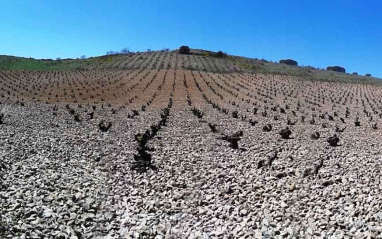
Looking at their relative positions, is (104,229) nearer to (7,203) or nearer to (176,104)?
(7,203)

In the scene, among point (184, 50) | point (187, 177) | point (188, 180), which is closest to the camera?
point (188, 180)

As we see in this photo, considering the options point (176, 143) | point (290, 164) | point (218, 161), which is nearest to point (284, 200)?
point (290, 164)

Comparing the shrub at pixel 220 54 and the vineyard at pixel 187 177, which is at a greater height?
the shrub at pixel 220 54

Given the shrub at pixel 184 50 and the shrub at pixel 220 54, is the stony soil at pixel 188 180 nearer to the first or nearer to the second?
the shrub at pixel 220 54

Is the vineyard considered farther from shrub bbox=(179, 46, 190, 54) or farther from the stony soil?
shrub bbox=(179, 46, 190, 54)

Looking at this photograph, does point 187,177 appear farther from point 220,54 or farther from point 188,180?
point 220,54

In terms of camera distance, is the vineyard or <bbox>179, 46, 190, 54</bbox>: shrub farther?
<bbox>179, 46, 190, 54</bbox>: shrub

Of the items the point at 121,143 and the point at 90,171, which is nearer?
the point at 90,171

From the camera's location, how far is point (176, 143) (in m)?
17.7

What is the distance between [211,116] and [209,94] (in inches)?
560

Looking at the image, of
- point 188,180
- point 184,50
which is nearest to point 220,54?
point 184,50

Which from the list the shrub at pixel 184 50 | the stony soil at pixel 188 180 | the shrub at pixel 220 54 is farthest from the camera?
the shrub at pixel 184 50

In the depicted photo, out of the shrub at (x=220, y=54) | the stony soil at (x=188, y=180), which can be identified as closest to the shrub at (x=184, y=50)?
the shrub at (x=220, y=54)

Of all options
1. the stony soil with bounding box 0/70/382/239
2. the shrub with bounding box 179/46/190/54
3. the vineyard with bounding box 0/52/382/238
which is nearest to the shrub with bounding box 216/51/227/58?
the shrub with bounding box 179/46/190/54
